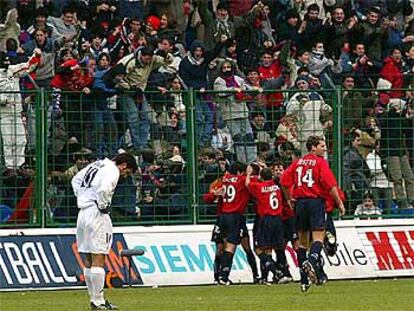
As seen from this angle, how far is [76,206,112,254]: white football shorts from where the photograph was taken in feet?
57.8

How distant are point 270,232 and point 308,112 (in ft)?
7.95

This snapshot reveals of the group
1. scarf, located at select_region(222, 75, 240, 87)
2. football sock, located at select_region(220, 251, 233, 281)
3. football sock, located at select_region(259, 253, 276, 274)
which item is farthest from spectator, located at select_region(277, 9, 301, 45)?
football sock, located at select_region(220, 251, 233, 281)

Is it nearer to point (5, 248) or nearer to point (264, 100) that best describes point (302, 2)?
point (264, 100)

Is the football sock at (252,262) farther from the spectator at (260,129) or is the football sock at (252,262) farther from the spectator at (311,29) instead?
the spectator at (311,29)

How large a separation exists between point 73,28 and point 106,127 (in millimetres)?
3015

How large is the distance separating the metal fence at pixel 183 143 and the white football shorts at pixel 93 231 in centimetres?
497

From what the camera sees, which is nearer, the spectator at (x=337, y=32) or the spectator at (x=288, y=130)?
the spectator at (x=288, y=130)

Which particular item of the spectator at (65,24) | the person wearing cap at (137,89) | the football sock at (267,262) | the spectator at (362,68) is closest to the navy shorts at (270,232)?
the football sock at (267,262)

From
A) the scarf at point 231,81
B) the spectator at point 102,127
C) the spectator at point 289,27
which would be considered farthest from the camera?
the spectator at point 289,27

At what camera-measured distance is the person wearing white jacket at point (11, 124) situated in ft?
73.3

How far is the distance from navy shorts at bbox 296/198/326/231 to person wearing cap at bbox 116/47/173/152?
3.49 m

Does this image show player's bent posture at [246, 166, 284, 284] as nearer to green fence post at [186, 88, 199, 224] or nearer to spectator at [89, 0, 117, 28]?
green fence post at [186, 88, 199, 224]

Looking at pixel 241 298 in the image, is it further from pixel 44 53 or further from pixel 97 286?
pixel 44 53

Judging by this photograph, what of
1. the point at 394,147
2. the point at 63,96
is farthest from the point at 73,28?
the point at 394,147
